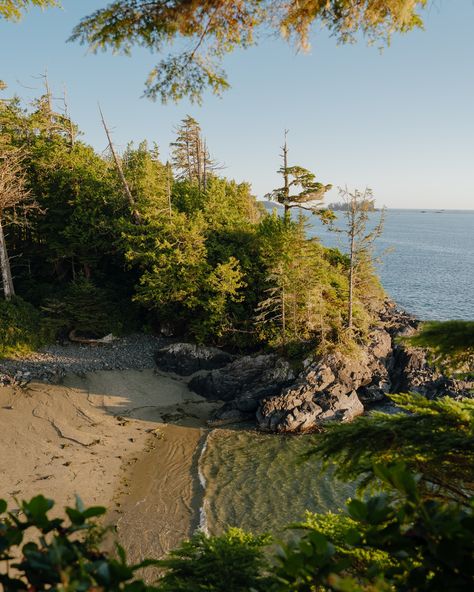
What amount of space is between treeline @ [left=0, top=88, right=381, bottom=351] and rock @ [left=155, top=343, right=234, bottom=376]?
40.7 inches

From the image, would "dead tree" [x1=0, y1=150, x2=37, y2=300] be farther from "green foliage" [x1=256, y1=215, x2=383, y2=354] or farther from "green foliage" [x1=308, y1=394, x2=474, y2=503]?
"green foliage" [x1=308, y1=394, x2=474, y2=503]

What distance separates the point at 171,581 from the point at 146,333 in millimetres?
23243

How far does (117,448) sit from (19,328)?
36.0 feet

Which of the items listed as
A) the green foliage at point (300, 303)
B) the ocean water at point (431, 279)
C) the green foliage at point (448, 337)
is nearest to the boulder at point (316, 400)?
the green foliage at point (300, 303)

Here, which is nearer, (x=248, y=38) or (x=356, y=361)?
(x=248, y=38)

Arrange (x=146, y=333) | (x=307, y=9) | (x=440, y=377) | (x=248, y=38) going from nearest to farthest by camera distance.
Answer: (x=307, y=9)
(x=248, y=38)
(x=440, y=377)
(x=146, y=333)

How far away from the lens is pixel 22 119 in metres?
30.1

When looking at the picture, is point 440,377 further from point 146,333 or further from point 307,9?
point 307,9

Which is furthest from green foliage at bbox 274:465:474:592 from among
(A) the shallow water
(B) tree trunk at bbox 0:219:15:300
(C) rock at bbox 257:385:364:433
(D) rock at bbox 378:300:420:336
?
(B) tree trunk at bbox 0:219:15:300

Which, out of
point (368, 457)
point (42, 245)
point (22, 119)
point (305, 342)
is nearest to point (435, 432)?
point (368, 457)

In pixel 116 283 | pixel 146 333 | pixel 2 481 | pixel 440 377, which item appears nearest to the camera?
pixel 2 481

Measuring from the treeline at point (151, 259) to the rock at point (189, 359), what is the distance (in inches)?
40.7

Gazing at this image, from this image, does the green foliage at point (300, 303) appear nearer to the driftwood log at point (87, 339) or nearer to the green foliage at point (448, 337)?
the driftwood log at point (87, 339)

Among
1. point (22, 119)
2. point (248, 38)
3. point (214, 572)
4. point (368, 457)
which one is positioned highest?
point (22, 119)
